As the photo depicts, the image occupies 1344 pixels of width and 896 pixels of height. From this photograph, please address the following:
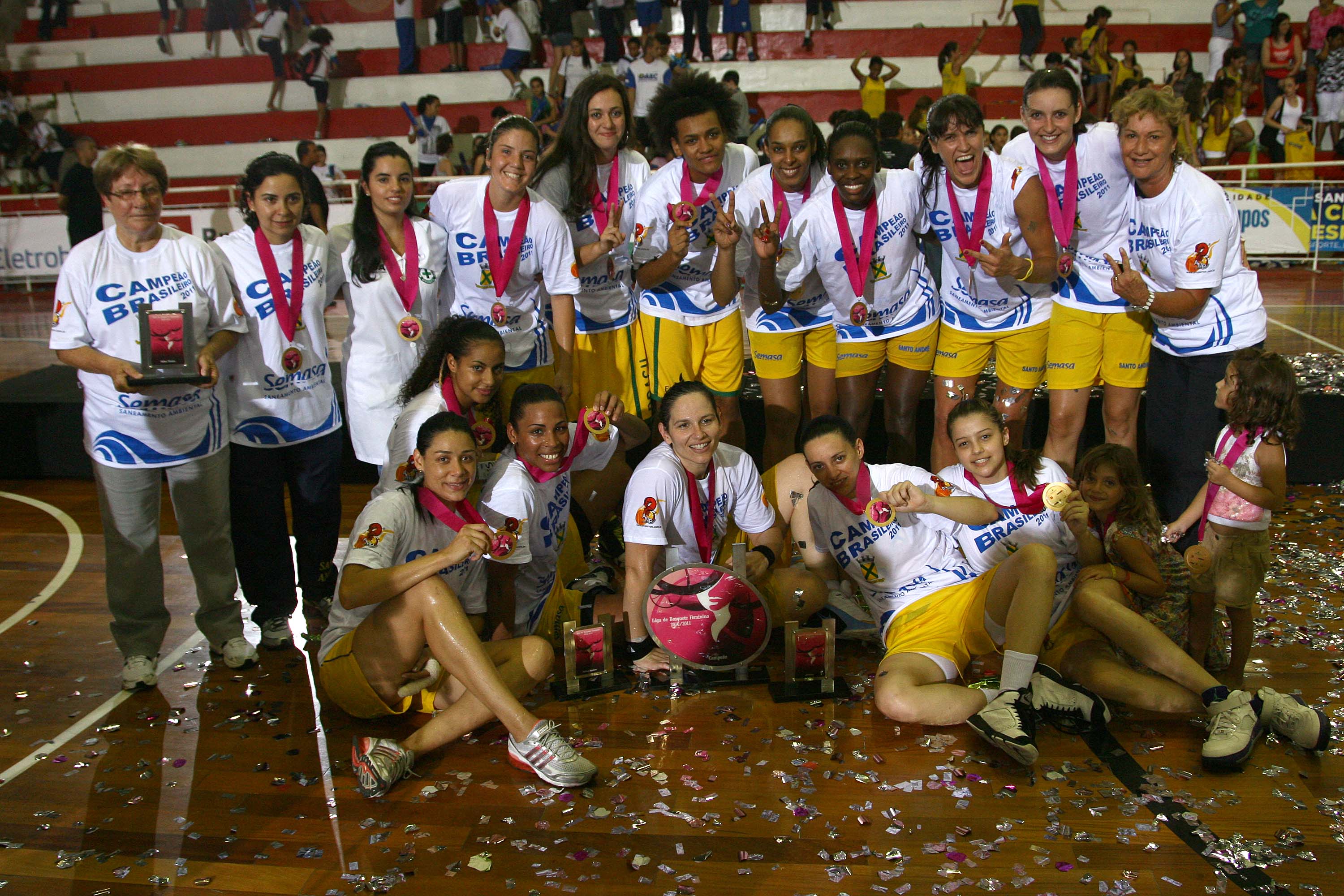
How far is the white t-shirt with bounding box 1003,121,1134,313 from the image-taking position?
3980 mm

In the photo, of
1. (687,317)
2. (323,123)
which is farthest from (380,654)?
(323,123)

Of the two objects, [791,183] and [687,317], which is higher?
[791,183]

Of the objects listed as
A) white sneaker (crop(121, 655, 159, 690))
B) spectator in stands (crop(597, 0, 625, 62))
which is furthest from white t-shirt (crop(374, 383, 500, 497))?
spectator in stands (crop(597, 0, 625, 62))

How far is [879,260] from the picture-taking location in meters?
4.13

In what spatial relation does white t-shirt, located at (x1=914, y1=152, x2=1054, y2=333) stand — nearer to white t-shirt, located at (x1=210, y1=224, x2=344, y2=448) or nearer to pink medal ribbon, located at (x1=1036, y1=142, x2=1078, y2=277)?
pink medal ribbon, located at (x1=1036, y1=142, x2=1078, y2=277)

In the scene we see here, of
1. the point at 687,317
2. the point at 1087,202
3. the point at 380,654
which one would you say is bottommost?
the point at 380,654

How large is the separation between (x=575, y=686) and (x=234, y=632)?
1297mm

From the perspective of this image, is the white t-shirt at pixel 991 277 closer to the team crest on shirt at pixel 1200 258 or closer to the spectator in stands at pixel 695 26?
the team crest on shirt at pixel 1200 258

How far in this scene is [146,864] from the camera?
2.67 metres

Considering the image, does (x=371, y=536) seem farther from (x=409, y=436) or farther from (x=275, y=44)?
(x=275, y=44)

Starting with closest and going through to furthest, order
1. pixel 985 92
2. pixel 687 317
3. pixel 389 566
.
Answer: pixel 389 566 < pixel 687 317 < pixel 985 92

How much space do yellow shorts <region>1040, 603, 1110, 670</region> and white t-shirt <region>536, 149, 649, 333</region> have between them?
2.10 meters

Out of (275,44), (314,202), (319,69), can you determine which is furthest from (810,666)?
(275,44)

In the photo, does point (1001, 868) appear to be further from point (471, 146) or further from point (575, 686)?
point (471, 146)
